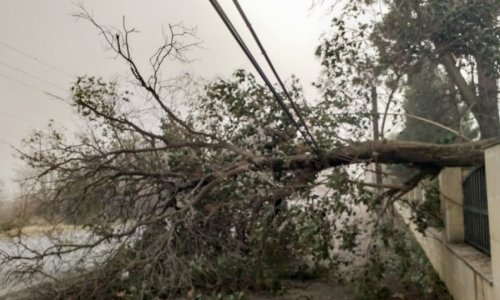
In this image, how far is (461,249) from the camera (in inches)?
268

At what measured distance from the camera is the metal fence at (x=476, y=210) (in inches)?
235

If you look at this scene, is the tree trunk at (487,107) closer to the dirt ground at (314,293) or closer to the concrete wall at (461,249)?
the concrete wall at (461,249)

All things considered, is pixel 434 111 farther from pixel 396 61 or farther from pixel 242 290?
pixel 242 290

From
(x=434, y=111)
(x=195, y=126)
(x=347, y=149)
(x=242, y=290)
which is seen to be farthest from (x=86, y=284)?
(x=434, y=111)

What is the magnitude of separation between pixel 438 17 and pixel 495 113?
3.86m

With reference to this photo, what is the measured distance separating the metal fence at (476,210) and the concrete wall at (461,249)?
0.13m

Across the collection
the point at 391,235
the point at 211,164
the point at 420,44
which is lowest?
the point at 391,235

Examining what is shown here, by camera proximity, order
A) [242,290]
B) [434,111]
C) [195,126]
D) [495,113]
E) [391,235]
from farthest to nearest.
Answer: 1. [434,111]
2. [495,113]
3. [195,126]
4. [242,290]
5. [391,235]

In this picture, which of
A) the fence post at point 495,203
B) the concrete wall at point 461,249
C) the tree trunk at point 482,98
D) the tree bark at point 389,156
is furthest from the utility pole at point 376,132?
the fence post at point 495,203

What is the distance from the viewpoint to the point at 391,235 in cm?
749

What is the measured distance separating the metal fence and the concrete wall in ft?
0.43

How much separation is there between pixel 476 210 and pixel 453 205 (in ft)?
3.33

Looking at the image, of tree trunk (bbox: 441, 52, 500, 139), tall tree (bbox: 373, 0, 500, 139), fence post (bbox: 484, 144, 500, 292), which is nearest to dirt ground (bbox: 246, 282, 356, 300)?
fence post (bbox: 484, 144, 500, 292)

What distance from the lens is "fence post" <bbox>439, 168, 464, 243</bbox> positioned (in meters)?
7.32
